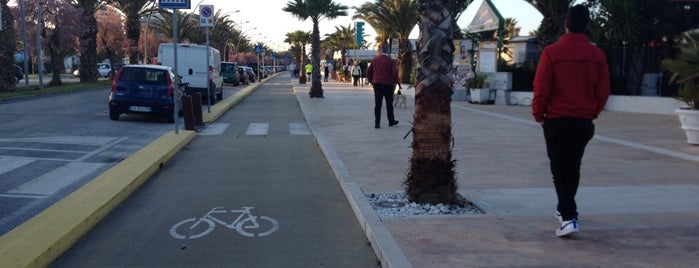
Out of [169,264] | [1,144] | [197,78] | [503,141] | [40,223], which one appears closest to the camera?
[169,264]

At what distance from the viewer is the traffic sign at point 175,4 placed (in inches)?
527

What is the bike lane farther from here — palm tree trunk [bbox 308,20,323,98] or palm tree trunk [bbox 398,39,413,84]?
palm tree trunk [bbox 398,39,413,84]

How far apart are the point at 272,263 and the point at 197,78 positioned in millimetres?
22490

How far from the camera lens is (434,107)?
6.60m

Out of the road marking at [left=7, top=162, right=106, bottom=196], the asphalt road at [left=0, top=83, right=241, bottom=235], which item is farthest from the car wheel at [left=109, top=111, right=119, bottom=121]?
the road marking at [left=7, top=162, right=106, bottom=196]

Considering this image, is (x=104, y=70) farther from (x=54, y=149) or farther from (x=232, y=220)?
(x=232, y=220)

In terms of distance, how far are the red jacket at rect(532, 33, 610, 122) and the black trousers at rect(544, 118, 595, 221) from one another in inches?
3.0

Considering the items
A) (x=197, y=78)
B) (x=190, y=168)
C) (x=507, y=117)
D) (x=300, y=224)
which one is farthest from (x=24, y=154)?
(x=197, y=78)

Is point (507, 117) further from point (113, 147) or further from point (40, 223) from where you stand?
point (40, 223)

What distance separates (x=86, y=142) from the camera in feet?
42.6

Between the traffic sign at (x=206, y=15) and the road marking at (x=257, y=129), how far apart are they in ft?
12.7

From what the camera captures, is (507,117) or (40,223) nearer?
(40,223)

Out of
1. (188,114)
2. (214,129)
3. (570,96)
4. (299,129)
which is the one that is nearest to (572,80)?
(570,96)

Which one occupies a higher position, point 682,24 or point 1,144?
point 682,24
